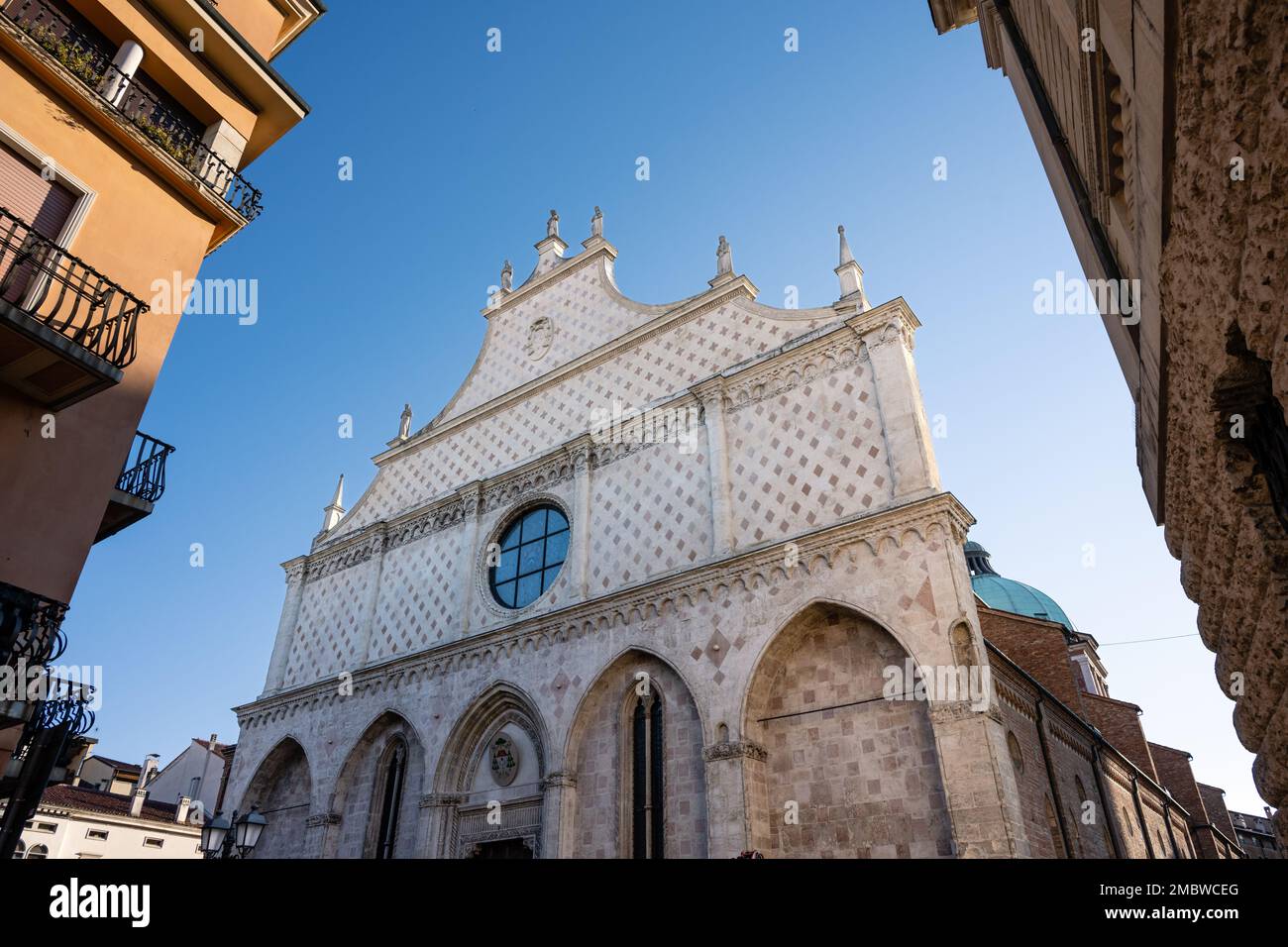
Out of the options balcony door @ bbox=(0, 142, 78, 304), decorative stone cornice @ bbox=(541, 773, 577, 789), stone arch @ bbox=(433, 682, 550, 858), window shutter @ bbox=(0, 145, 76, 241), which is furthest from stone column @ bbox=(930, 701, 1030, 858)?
window shutter @ bbox=(0, 145, 76, 241)

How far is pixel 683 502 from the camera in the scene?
539 inches

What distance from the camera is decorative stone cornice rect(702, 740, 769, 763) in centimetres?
1094

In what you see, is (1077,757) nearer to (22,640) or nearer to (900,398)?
(900,398)

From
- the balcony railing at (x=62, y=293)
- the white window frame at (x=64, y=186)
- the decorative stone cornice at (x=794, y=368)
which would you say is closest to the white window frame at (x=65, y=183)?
the white window frame at (x=64, y=186)

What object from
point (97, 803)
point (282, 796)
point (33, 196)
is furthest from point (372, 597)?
point (97, 803)

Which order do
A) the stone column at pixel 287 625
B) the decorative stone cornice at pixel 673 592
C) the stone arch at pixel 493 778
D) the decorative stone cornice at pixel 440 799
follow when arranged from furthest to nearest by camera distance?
the stone column at pixel 287 625
the decorative stone cornice at pixel 440 799
the stone arch at pixel 493 778
the decorative stone cornice at pixel 673 592

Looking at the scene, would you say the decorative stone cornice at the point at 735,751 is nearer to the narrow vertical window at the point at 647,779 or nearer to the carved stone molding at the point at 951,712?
the narrow vertical window at the point at 647,779

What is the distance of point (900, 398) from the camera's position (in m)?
11.9

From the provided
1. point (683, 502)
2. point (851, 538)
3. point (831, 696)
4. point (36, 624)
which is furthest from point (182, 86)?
point (831, 696)

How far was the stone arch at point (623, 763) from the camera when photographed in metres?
11.4

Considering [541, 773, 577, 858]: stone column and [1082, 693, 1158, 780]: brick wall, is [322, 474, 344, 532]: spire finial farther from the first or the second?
[1082, 693, 1158, 780]: brick wall

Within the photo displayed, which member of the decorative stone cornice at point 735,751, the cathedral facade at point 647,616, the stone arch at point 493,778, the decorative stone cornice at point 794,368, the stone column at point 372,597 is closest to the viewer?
the cathedral facade at point 647,616

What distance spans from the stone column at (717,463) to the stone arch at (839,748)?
1.98 metres
